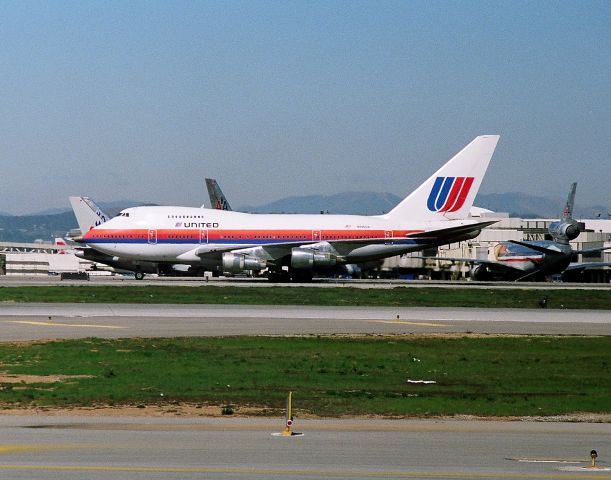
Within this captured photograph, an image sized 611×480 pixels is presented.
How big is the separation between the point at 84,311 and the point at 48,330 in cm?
814

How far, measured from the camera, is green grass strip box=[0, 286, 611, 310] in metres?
53.9

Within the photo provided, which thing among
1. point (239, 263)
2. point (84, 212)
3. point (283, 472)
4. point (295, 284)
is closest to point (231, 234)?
point (239, 263)

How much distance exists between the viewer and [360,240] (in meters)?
74.7

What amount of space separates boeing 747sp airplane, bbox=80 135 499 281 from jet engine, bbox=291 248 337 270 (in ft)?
0.23

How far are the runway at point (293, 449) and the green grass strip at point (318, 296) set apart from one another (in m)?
33.7

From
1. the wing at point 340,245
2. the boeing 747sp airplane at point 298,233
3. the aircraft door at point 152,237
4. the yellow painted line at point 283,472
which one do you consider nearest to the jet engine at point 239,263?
the boeing 747sp airplane at point 298,233

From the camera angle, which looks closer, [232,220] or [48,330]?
[48,330]

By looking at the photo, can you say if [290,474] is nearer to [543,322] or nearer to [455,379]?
[455,379]

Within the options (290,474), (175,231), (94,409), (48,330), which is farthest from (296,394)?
Result: (175,231)

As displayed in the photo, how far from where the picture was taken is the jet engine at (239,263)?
71.6 m

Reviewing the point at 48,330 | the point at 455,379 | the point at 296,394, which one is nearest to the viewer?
the point at 296,394

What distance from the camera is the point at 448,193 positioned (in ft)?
251

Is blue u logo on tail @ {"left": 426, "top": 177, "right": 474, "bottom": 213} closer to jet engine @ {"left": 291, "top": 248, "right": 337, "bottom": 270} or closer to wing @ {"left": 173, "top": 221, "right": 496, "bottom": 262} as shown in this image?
wing @ {"left": 173, "top": 221, "right": 496, "bottom": 262}

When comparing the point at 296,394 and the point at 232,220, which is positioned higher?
the point at 232,220
